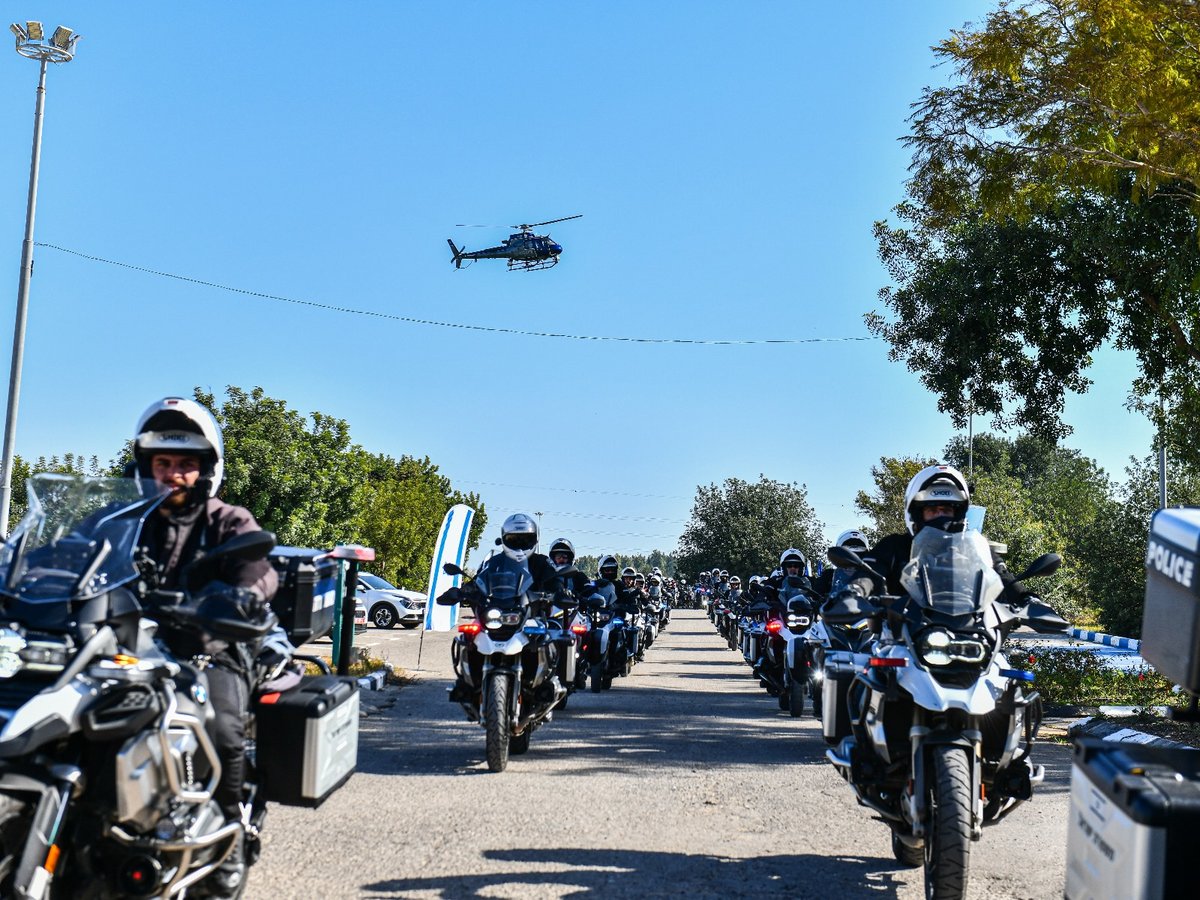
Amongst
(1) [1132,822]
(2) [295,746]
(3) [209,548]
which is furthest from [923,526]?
(3) [209,548]

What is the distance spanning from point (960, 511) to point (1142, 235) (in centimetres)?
1012

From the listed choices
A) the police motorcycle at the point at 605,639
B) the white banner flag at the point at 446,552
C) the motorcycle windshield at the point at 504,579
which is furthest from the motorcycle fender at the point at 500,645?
the white banner flag at the point at 446,552

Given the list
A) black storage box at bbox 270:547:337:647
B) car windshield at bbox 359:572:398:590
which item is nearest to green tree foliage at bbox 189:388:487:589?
car windshield at bbox 359:572:398:590

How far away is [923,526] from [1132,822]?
10.5 ft

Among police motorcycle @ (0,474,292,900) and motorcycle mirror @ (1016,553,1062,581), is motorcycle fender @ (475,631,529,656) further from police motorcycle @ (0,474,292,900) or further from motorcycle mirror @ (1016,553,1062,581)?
police motorcycle @ (0,474,292,900)

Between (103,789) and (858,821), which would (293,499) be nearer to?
(858,821)

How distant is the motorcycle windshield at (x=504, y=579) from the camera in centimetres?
1007

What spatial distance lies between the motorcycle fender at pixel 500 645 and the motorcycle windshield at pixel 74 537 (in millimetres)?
5341

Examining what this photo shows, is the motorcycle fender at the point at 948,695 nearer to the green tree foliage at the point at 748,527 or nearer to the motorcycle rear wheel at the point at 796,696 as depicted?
the motorcycle rear wheel at the point at 796,696

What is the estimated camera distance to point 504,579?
33.4 ft

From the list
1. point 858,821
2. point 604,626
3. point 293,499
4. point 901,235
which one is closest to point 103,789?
point 858,821

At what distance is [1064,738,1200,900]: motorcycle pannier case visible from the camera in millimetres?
3322

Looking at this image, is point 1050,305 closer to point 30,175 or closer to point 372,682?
point 372,682

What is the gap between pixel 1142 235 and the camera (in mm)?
15078
